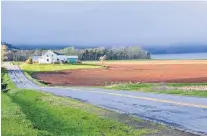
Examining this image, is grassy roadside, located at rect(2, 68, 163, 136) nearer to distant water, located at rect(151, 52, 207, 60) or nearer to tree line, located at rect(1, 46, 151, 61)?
distant water, located at rect(151, 52, 207, 60)

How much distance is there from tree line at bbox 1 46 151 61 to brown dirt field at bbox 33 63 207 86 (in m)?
0.63

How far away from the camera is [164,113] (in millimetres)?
14797

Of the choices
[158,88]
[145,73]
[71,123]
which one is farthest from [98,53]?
[71,123]

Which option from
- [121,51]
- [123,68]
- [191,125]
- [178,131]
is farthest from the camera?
[123,68]

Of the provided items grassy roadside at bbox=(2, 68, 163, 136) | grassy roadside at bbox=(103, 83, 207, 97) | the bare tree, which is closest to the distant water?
grassy roadside at bbox=(103, 83, 207, 97)

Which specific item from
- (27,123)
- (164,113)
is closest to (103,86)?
(164,113)

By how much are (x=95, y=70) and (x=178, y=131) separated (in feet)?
58.9

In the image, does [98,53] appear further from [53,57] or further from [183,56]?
[183,56]

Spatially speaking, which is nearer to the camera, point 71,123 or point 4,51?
point 71,123

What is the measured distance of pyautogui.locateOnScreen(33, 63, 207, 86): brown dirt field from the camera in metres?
22.1

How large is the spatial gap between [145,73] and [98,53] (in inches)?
105

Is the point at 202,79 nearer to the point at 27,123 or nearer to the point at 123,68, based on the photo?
the point at 123,68

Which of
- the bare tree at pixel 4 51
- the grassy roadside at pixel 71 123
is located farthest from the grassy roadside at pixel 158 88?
the bare tree at pixel 4 51

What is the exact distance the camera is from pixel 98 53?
1000 inches
